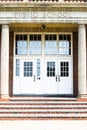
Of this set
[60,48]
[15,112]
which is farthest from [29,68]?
[15,112]

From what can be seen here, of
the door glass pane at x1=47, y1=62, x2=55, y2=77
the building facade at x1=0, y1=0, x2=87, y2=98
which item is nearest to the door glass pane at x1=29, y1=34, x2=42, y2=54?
the building facade at x1=0, y1=0, x2=87, y2=98

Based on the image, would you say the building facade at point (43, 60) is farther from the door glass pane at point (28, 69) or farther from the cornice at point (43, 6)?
the cornice at point (43, 6)

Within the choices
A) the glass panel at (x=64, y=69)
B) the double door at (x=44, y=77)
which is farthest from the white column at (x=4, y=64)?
the glass panel at (x=64, y=69)

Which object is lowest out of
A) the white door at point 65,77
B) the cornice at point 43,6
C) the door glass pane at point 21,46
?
the white door at point 65,77

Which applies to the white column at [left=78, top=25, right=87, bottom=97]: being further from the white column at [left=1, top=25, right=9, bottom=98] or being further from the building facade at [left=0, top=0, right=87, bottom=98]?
the white column at [left=1, top=25, right=9, bottom=98]

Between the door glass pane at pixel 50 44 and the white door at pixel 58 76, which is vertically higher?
the door glass pane at pixel 50 44

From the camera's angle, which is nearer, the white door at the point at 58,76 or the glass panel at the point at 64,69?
the white door at the point at 58,76

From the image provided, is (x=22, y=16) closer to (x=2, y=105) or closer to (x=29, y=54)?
(x=29, y=54)

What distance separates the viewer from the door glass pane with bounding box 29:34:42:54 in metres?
18.2

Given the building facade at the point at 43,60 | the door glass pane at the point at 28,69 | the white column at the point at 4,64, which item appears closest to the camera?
the white column at the point at 4,64

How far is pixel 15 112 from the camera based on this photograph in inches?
557

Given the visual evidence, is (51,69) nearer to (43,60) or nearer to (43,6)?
(43,60)

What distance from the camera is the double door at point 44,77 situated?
18.1 meters

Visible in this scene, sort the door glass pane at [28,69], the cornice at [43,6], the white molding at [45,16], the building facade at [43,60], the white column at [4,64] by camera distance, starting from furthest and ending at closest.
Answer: the door glass pane at [28,69]
the building facade at [43,60]
the white molding at [45,16]
the cornice at [43,6]
the white column at [4,64]
